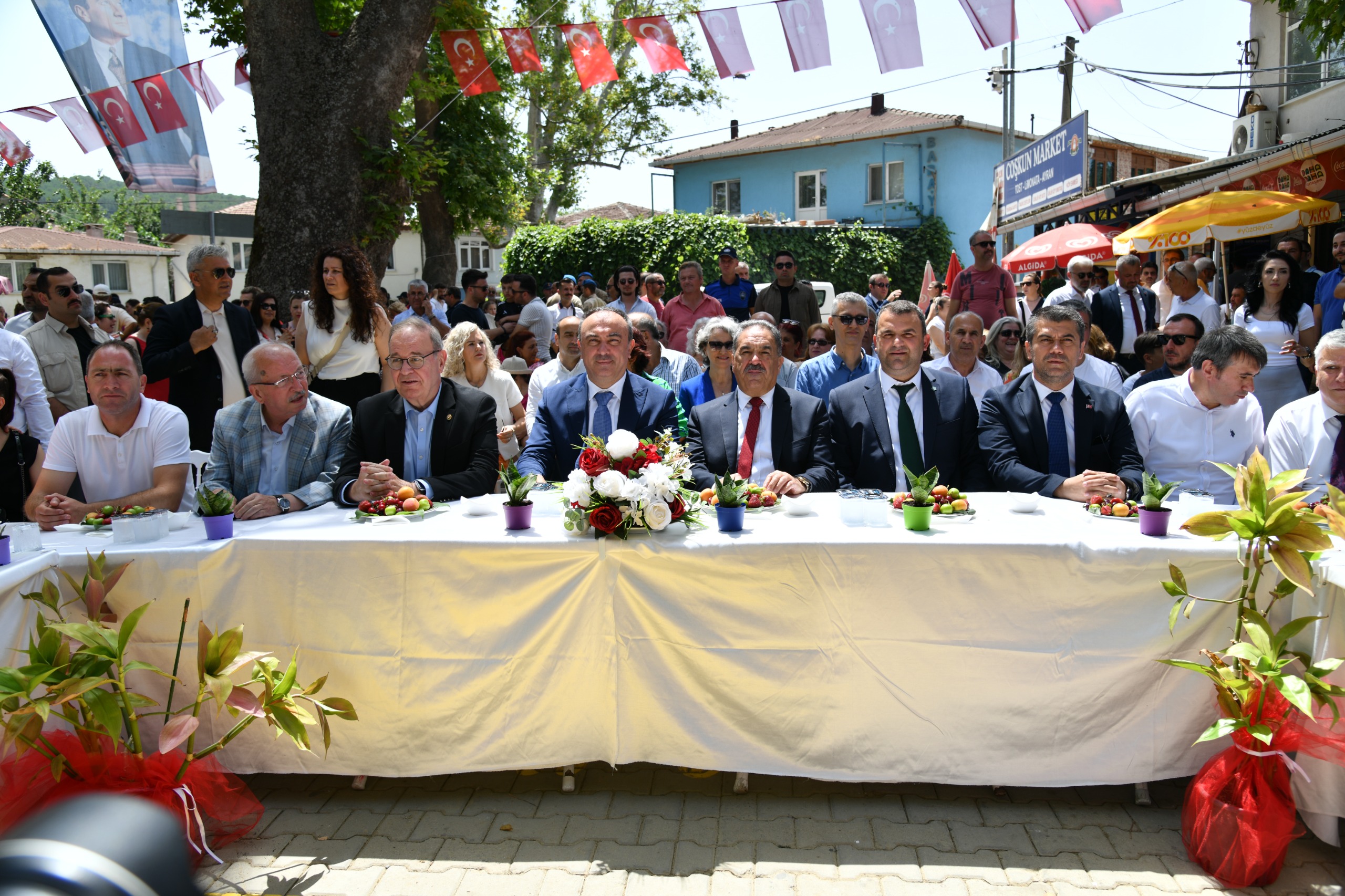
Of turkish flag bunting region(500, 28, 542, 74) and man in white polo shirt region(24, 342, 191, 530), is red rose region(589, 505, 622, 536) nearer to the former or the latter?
man in white polo shirt region(24, 342, 191, 530)

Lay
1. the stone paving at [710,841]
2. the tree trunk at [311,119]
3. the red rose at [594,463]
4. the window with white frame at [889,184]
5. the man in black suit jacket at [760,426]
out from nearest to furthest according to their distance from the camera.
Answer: the stone paving at [710,841] → the red rose at [594,463] → the man in black suit jacket at [760,426] → the tree trunk at [311,119] → the window with white frame at [889,184]

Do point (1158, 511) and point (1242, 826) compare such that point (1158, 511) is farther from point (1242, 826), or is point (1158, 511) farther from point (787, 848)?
point (787, 848)

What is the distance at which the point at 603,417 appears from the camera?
14.6ft

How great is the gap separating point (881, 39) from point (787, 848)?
22.4ft

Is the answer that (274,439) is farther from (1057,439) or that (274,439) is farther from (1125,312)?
(1125,312)

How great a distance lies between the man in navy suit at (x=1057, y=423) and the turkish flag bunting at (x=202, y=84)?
30.4ft

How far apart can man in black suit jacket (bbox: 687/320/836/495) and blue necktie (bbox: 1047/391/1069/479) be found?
3.19ft

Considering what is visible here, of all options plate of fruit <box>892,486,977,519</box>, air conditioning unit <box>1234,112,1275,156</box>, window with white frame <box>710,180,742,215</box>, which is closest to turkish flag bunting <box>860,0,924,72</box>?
plate of fruit <box>892,486,977,519</box>

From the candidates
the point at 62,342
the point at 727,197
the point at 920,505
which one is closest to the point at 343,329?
the point at 62,342

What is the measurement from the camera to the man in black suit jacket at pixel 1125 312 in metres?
8.52

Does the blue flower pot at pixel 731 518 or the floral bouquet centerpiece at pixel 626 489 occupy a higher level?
the floral bouquet centerpiece at pixel 626 489

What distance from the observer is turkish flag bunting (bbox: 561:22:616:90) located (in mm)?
8789

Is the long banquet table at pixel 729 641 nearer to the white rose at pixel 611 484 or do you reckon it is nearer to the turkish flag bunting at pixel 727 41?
the white rose at pixel 611 484

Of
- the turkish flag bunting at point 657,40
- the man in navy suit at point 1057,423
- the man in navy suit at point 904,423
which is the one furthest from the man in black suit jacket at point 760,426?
the turkish flag bunting at point 657,40
